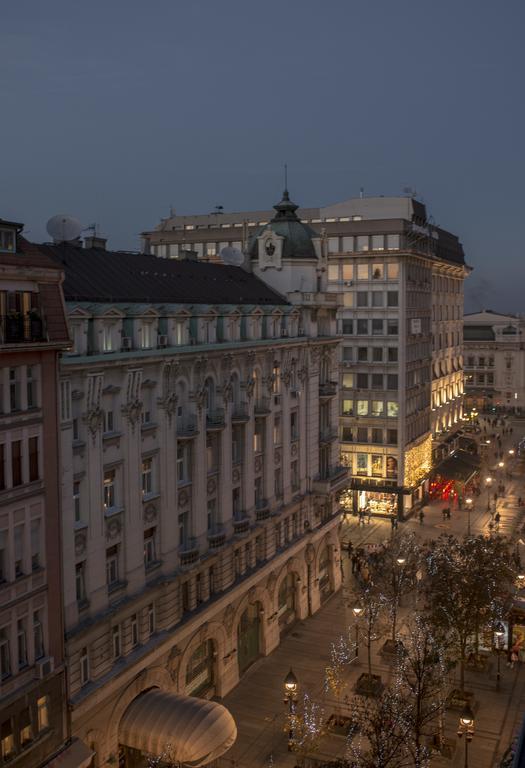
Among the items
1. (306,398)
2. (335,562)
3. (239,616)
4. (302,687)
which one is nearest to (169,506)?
(239,616)

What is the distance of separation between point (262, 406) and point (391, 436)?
40.3m

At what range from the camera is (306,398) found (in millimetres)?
62750

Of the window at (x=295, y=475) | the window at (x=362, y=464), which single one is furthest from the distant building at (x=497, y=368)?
the window at (x=295, y=475)

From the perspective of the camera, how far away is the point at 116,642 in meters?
40.6

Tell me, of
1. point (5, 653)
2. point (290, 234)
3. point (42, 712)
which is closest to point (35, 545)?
point (5, 653)

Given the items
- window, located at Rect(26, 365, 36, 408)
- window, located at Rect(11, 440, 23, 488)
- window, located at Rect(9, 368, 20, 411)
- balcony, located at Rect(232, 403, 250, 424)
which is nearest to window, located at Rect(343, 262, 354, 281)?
balcony, located at Rect(232, 403, 250, 424)

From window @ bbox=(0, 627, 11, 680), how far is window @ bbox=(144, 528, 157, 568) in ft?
37.3

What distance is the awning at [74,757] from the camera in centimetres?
3475

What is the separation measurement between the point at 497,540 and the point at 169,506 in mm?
27959

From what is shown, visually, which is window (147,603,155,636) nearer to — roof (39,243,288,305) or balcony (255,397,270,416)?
balcony (255,397,270,416)

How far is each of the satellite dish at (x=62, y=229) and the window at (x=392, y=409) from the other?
173 ft

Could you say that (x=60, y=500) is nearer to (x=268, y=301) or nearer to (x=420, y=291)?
(x=268, y=301)

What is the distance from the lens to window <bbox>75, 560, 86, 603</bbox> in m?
38.1

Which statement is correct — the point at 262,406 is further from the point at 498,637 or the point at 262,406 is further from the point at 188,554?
the point at 498,637
